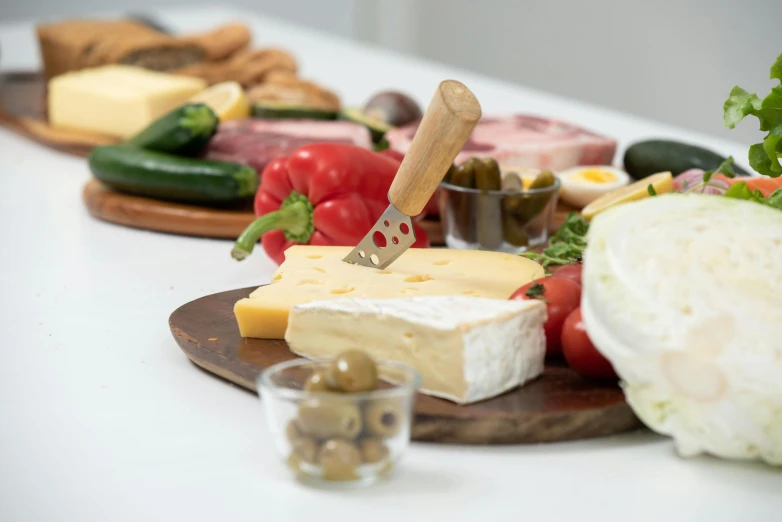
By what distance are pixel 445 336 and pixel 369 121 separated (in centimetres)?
238

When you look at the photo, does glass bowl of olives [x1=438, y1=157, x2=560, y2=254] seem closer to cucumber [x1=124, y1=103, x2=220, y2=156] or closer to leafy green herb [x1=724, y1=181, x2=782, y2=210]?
leafy green herb [x1=724, y1=181, x2=782, y2=210]

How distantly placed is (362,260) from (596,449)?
79 cm

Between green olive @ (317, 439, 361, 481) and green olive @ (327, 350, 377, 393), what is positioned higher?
green olive @ (327, 350, 377, 393)

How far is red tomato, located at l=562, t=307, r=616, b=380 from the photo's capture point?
1.97 m

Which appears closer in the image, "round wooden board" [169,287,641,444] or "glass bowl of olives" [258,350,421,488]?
"glass bowl of olives" [258,350,421,488]

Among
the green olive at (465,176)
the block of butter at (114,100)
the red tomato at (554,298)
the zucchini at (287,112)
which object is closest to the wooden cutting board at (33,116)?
the block of butter at (114,100)

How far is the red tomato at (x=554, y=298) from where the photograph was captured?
6.88 feet

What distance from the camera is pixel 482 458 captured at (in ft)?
5.99

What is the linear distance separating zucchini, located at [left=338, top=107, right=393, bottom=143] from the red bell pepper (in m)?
1.03

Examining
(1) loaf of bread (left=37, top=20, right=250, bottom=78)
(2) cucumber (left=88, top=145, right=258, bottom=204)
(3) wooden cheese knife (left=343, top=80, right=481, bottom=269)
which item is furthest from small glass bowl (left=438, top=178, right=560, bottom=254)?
(1) loaf of bread (left=37, top=20, right=250, bottom=78)

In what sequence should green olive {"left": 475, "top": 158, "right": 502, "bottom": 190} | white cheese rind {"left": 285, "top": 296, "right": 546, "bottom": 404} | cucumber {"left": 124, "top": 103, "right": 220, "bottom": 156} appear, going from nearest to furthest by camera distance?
white cheese rind {"left": 285, "top": 296, "right": 546, "bottom": 404}
green olive {"left": 475, "top": 158, "right": 502, "bottom": 190}
cucumber {"left": 124, "top": 103, "right": 220, "bottom": 156}

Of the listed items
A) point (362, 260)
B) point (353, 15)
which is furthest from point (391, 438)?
point (353, 15)

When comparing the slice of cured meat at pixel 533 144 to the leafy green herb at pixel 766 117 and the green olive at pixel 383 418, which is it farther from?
the green olive at pixel 383 418

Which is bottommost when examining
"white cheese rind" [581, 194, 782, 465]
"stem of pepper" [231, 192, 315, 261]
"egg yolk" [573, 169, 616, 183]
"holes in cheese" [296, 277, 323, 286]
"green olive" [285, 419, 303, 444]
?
"stem of pepper" [231, 192, 315, 261]
